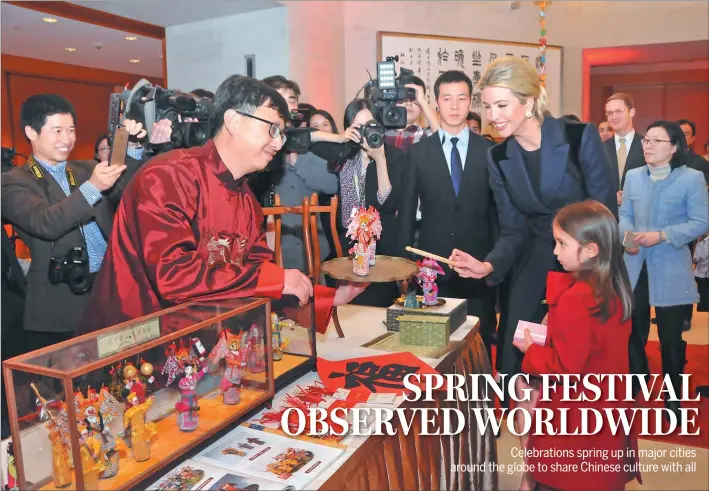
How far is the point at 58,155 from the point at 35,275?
0.49 metres

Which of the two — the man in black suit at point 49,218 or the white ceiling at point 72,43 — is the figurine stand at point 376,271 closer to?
the man in black suit at point 49,218

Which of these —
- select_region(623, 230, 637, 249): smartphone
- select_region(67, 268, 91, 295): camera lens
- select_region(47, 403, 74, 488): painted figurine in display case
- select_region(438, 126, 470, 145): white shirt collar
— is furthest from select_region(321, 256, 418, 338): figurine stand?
select_region(623, 230, 637, 249): smartphone

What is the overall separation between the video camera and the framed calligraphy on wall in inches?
138

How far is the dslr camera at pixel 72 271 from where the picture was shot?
2.35 metres

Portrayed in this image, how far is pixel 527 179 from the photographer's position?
231 cm

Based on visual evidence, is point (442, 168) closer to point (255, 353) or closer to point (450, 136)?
point (450, 136)

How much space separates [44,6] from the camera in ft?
15.8

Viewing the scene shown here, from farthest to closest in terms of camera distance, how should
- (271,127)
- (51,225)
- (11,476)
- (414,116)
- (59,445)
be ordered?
(414,116) < (51,225) < (271,127) < (11,476) < (59,445)

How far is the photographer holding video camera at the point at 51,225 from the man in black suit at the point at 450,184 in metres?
1.28

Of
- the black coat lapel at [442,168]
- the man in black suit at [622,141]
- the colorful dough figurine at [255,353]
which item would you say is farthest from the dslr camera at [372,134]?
the man in black suit at [622,141]

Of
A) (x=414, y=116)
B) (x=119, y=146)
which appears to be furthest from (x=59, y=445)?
(x=414, y=116)

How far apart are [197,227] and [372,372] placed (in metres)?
0.64

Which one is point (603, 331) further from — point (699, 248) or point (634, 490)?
point (699, 248)

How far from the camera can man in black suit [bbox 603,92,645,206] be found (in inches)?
159
